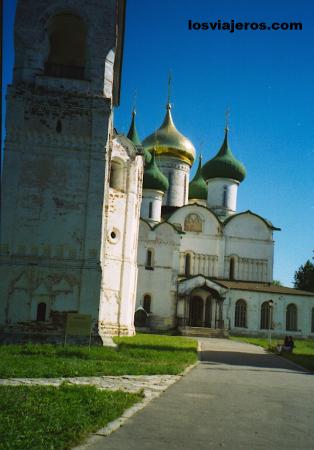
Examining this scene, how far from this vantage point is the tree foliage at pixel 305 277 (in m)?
61.3

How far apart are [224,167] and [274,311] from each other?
1115 cm

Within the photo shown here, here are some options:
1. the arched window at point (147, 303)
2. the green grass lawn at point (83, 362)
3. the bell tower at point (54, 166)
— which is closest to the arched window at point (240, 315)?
the arched window at point (147, 303)

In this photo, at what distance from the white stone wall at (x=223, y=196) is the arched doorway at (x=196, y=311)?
7271 millimetres

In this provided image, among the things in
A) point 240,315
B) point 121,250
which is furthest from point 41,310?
point 240,315

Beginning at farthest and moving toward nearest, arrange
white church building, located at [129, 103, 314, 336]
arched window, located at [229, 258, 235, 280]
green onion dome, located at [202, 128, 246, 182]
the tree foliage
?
1. the tree foliage
2. green onion dome, located at [202, 128, 246, 182]
3. arched window, located at [229, 258, 235, 280]
4. white church building, located at [129, 103, 314, 336]

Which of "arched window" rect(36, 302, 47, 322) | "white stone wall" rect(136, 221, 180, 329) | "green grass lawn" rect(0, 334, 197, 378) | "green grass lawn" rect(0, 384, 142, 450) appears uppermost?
"white stone wall" rect(136, 221, 180, 329)

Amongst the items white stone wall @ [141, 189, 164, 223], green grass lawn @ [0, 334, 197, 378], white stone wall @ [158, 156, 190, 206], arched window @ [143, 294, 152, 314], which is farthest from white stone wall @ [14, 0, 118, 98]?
white stone wall @ [158, 156, 190, 206]

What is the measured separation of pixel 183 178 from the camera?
45.9 meters

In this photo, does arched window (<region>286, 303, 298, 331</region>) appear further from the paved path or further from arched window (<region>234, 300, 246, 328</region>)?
the paved path

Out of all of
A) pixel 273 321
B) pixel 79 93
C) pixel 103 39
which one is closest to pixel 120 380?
pixel 79 93

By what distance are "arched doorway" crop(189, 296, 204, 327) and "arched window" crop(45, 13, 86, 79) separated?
→ 68.1 feet

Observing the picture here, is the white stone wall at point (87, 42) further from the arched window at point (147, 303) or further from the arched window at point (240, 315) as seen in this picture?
the arched window at point (240, 315)

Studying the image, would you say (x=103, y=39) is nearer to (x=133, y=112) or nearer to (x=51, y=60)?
(x=51, y=60)

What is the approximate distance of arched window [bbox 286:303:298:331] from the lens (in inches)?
1589
